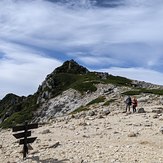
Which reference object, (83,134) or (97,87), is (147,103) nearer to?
(83,134)

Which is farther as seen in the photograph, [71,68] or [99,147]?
[71,68]

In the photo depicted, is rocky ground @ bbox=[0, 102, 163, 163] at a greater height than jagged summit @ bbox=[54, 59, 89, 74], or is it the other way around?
jagged summit @ bbox=[54, 59, 89, 74]

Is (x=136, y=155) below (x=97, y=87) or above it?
below

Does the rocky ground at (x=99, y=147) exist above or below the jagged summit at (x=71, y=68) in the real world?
below

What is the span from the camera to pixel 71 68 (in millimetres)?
172625

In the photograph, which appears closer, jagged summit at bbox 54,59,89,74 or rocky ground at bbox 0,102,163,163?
rocky ground at bbox 0,102,163,163

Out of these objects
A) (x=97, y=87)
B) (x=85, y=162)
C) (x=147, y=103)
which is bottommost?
(x=85, y=162)

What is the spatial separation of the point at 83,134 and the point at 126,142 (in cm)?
621

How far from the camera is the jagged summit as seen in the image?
557ft

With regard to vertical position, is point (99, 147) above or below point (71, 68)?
below

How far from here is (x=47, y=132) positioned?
3612 centimetres

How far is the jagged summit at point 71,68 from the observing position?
169700 millimetres

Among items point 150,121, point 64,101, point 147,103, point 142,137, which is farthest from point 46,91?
point 142,137

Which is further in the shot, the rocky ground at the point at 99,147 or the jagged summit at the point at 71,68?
the jagged summit at the point at 71,68
